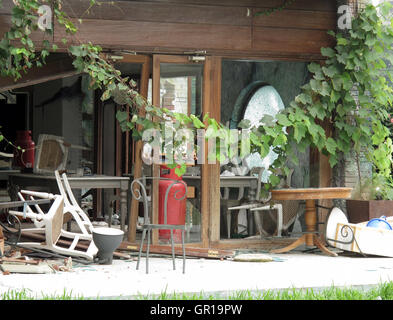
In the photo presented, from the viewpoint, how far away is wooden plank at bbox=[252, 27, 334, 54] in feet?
27.8

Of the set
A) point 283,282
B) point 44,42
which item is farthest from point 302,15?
point 283,282

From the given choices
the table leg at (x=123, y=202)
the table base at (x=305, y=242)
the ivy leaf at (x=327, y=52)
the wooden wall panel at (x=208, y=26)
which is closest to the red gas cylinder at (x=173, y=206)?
the table leg at (x=123, y=202)

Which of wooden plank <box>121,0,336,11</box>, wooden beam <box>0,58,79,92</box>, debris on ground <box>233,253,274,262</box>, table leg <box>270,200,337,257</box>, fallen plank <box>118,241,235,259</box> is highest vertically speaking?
wooden plank <box>121,0,336,11</box>

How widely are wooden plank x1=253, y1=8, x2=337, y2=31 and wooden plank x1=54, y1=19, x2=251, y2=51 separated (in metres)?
0.22

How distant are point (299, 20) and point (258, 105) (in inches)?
94.9

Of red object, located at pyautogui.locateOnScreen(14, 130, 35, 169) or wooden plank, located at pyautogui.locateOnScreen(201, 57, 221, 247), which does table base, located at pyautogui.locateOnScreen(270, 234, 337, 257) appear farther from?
red object, located at pyautogui.locateOnScreen(14, 130, 35, 169)

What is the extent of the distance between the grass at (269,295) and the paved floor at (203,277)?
91 millimetres

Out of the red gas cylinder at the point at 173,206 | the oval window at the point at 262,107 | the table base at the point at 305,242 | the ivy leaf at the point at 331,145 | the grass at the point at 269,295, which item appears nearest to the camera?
the grass at the point at 269,295

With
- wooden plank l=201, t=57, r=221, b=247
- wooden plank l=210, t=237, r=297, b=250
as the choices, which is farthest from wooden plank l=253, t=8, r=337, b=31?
wooden plank l=210, t=237, r=297, b=250

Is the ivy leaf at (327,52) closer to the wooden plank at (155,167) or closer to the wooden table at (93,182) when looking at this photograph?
the wooden plank at (155,167)

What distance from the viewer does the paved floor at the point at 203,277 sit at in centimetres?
580

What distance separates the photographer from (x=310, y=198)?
7.94 metres

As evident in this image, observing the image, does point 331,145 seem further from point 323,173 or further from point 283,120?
point 283,120

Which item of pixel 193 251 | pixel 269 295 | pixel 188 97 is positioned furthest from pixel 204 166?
pixel 269 295
